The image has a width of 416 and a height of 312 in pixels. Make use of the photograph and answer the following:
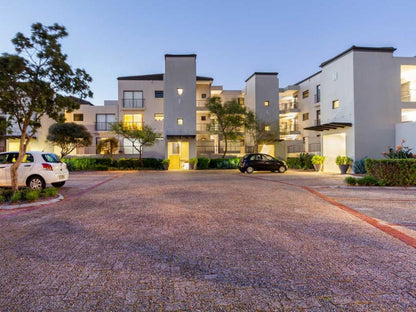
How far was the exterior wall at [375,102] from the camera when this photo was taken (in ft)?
58.9

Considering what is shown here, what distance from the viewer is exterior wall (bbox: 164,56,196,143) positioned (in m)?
25.5

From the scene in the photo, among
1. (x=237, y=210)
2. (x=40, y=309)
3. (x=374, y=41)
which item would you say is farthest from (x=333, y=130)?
(x=40, y=309)

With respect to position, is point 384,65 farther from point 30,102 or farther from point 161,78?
point 161,78

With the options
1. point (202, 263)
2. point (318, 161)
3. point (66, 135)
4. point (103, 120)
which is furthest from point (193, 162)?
point (202, 263)

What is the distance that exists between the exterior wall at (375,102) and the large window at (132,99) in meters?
22.0

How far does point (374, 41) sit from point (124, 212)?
22574 mm

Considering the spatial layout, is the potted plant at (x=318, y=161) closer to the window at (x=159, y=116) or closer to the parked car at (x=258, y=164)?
the parked car at (x=258, y=164)

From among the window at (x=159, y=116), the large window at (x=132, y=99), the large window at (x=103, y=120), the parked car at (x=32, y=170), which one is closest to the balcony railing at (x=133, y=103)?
the large window at (x=132, y=99)

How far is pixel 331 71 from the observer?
2034 cm

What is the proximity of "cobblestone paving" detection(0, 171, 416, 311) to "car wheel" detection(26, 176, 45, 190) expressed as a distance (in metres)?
4.05

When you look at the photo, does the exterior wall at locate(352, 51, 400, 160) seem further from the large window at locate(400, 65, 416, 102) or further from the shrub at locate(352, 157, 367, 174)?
the large window at locate(400, 65, 416, 102)

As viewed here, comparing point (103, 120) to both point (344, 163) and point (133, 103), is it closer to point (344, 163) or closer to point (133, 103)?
point (133, 103)

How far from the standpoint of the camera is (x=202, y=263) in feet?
11.0

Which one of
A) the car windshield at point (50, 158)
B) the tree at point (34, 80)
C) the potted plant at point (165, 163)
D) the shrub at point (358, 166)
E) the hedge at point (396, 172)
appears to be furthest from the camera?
the potted plant at point (165, 163)
